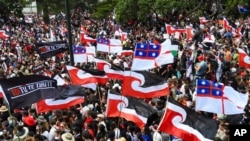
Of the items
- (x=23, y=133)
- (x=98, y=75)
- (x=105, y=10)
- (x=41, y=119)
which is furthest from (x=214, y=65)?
(x=105, y=10)

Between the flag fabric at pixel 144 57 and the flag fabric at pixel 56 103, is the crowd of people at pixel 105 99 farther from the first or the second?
the flag fabric at pixel 144 57

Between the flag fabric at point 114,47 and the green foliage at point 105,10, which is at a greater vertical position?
the green foliage at point 105,10

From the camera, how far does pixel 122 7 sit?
34094 mm

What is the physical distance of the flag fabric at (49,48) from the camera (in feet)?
52.5

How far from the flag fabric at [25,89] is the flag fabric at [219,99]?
2.90 metres

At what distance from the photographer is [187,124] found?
8125 millimetres

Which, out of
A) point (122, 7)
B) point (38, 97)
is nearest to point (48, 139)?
point (38, 97)

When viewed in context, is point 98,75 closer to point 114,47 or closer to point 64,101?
point 64,101

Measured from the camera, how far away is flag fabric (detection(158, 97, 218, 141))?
7828 millimetres

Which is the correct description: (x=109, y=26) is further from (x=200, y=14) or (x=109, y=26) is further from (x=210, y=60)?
(x=210, y=60)

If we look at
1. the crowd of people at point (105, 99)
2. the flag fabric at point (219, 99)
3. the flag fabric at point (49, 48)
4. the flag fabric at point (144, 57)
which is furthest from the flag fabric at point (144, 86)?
the flag fabric at point (49, 48)

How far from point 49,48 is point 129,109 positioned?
6476mm

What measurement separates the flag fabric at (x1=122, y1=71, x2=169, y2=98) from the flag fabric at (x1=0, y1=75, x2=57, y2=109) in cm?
166

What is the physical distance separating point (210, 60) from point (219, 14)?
20487mm
